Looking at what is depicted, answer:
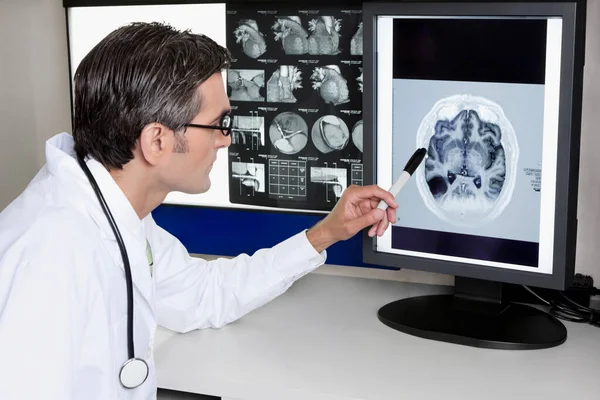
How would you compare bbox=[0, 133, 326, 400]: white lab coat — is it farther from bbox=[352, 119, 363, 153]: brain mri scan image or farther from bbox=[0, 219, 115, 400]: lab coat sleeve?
bbox=[352, 119, 363, 153]: brain mri scan image

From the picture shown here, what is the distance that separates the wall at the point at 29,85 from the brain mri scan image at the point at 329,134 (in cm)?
61

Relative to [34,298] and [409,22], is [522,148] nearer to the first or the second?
[409,22]

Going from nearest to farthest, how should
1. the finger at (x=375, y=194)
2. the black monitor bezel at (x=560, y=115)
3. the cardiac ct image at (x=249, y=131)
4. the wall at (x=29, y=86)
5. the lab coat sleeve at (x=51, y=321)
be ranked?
the lab coat sleeve at (x=51, y=321) → the black monitor bezel at (x=560, y=115) → the finger at (x=375, y=194) → the cardiac ct image at (x=249, y=131) → the wall at (x=29, y=86)

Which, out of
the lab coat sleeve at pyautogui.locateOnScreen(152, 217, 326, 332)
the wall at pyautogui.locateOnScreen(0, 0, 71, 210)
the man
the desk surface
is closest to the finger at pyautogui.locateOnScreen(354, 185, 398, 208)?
the man

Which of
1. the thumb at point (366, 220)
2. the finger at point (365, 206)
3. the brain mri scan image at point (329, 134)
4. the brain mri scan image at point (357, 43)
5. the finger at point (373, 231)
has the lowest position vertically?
the finger at point (373, 231)

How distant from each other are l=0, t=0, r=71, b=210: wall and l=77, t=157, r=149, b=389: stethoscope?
82 centimetres

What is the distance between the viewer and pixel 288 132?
182 cm

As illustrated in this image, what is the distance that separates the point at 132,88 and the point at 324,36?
23.8 inches

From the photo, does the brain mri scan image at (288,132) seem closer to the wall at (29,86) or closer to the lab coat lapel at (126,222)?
the wall at (29,86)

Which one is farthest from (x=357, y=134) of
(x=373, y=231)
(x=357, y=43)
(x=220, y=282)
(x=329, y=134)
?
(x=220, y=282)

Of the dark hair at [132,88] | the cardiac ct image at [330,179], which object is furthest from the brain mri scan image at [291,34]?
the dark hair at [132,88]

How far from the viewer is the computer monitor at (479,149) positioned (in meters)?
1.42

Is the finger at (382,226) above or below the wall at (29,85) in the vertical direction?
below

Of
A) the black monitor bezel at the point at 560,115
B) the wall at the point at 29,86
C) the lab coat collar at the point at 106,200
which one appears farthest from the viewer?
the wall at the point at 29,86
